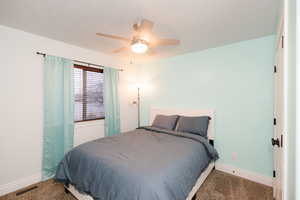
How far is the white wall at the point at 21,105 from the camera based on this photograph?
207 cm

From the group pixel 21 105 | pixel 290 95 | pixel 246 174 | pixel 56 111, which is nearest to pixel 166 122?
pixel 246 174

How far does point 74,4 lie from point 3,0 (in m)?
0.77

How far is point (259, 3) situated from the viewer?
1594 millimetres

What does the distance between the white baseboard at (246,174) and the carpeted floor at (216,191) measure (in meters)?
0.09

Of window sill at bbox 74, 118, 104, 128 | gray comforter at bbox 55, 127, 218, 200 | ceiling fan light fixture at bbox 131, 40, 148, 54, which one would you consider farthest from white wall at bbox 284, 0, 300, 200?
window sill at bbox 74, 118, 104, 128

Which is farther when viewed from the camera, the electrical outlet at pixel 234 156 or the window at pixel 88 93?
the window at pixel 88 93

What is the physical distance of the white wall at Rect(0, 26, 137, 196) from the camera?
6.81 ft

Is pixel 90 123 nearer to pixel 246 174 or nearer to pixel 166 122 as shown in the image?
pixel 166 122

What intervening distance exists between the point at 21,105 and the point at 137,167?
213cm

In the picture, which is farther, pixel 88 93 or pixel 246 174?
pixel 88 93

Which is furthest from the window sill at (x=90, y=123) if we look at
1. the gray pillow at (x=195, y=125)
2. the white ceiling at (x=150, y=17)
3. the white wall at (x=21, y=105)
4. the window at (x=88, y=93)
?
the gray pillow at (x=195, y=125)

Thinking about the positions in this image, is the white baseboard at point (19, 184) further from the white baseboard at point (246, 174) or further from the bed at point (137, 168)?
the white baseboard at point (246, 174)

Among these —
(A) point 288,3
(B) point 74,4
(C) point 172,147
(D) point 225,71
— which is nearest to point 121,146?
(C) point 172,147

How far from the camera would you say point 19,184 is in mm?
2154
